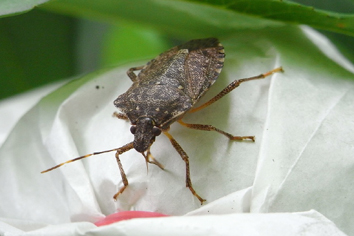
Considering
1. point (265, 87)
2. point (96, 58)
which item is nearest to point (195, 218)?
point (265, 87)

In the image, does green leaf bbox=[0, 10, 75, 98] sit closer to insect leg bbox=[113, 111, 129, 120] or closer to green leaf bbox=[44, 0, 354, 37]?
green leaf bbox=[44, 0, 354, 37]

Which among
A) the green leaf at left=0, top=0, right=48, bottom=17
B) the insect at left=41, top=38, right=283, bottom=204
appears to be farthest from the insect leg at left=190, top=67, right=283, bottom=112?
the green leaf at left=0, top=0, right=48, bottom=17

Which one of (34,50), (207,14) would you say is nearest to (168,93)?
(207,14)

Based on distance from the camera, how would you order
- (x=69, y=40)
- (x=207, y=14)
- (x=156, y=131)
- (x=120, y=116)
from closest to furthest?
(x=156, y=131) < (x=120, y=116) < (x=207, y=14) < (x=69, y=40)

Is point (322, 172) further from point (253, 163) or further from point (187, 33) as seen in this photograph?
point (187, 33)

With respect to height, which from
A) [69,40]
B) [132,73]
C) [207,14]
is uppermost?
[207,14]

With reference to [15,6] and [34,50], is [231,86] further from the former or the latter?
[34,50]
